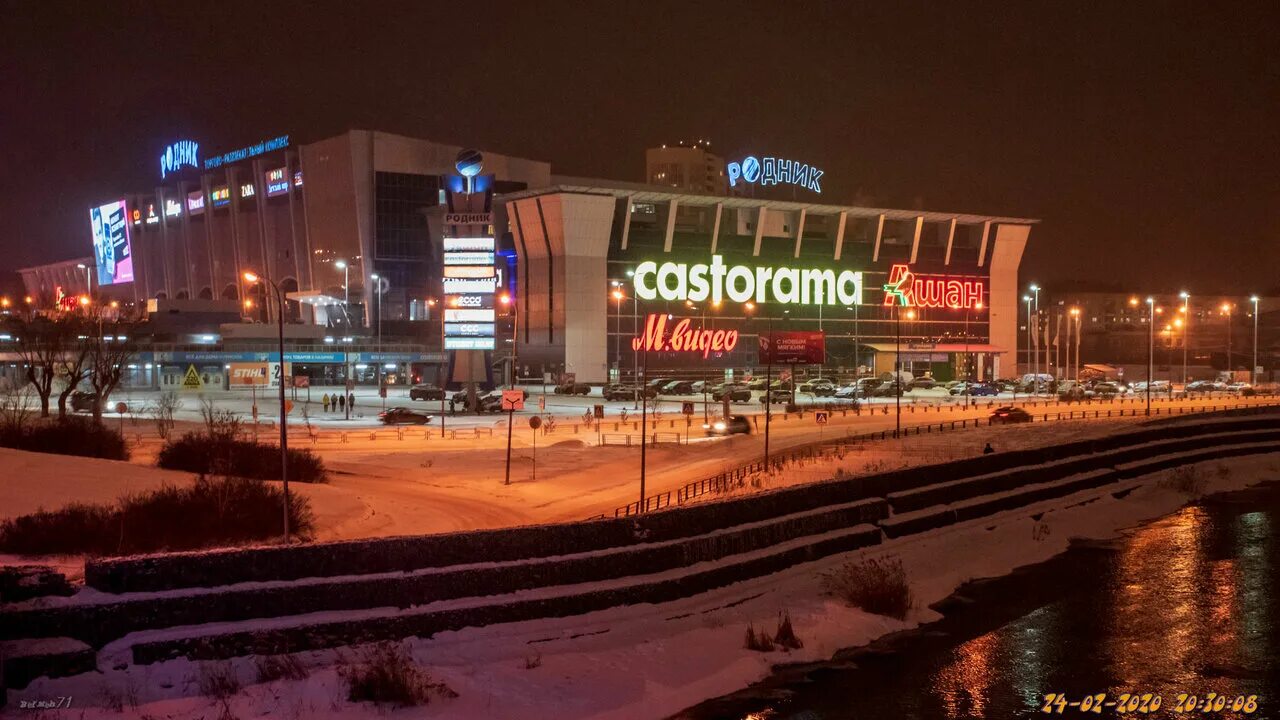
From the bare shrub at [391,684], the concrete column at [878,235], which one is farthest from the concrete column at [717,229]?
the bare shrub at [391,684]

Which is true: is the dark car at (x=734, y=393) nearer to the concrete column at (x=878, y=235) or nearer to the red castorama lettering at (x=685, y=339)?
the red castorama lettering at (x=685, y=339)

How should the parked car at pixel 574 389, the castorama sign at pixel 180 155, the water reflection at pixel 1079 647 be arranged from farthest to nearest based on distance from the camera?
the castorama sign at pixel 180 155 → the parked car at pixel 574 389 → the water reflection at pixel 1079 647

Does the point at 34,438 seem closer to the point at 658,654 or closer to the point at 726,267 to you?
the point at 658,654

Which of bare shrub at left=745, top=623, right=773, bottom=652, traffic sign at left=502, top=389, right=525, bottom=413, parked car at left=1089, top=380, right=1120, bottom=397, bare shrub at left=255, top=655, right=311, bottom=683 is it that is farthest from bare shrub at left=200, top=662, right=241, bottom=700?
parked car at left=1089, top=380, right=1120, bottom=397

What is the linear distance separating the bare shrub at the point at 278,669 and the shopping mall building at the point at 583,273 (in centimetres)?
8969

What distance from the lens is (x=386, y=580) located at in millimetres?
11992

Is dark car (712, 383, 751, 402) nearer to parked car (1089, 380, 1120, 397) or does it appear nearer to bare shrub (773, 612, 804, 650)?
parked car (1089, 380, 1120, 397)

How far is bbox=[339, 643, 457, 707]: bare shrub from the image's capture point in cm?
987

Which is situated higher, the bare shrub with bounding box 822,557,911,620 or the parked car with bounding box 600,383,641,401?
the bare shrub with bounding box 822,557,911,620

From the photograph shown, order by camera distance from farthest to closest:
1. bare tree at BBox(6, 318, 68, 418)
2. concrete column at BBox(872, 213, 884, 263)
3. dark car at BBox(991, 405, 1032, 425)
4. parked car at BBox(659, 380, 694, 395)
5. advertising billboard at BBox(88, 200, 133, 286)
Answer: advertising billboard at BBox(88, 200, 133, 286) → concrete column at BBox(872, 213, 884, 263) → parked car at BBox(659, 380, 694, 395) → bare tree at BBox(6, 318, 68, 418) → dark car at BBox(991, 405, 1032, 425)

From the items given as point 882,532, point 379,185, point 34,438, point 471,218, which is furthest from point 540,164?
point 882,532

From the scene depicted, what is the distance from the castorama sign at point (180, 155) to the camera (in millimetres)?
155375

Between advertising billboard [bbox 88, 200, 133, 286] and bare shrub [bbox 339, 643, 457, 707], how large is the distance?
172 meters

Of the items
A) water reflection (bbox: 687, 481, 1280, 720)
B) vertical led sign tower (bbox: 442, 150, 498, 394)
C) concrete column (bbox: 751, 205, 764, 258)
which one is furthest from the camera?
concrete column (bbox: 751, 205, 764, 258)
